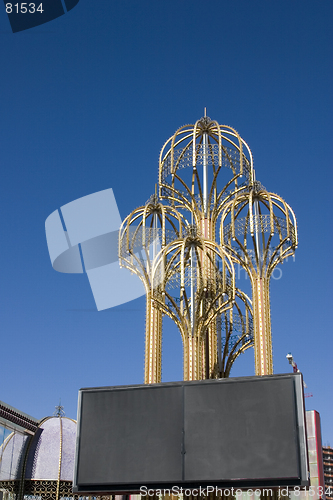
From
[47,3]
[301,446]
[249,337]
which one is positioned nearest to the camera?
[301,446]

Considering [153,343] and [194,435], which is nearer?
[194,435]

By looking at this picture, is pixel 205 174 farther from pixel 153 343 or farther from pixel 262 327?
pixel 153 343

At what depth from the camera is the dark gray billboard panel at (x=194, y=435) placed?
21.1 m

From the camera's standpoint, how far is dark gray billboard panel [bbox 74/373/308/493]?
2112 cm

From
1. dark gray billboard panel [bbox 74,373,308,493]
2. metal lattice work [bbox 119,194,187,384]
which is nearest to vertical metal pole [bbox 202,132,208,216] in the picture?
metal lattice work [bbox 119,194,187,384]

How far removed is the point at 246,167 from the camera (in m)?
36.1

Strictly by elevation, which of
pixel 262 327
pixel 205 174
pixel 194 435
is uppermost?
pixel 205 174

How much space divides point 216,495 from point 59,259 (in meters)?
19.6

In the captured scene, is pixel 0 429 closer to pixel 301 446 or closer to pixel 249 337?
pixel 249 337

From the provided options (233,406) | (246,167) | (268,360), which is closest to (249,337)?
(268,360)

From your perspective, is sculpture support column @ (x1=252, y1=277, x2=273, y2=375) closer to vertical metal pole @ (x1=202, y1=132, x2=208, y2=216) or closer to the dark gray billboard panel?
vertical metal pole @ (x1=202, y1=132, x2=208, y2=216)

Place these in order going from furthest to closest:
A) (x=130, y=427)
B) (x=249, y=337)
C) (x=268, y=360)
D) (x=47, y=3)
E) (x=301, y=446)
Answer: (x=249, y=337) < (x=268, y=360) < (x=47, y=3) < (x=130, y=427) < (x=301, y=446)

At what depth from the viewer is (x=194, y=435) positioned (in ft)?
72.5

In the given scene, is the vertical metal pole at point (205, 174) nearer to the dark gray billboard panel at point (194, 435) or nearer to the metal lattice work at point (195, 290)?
the metal lattice work at point (195, 290)
